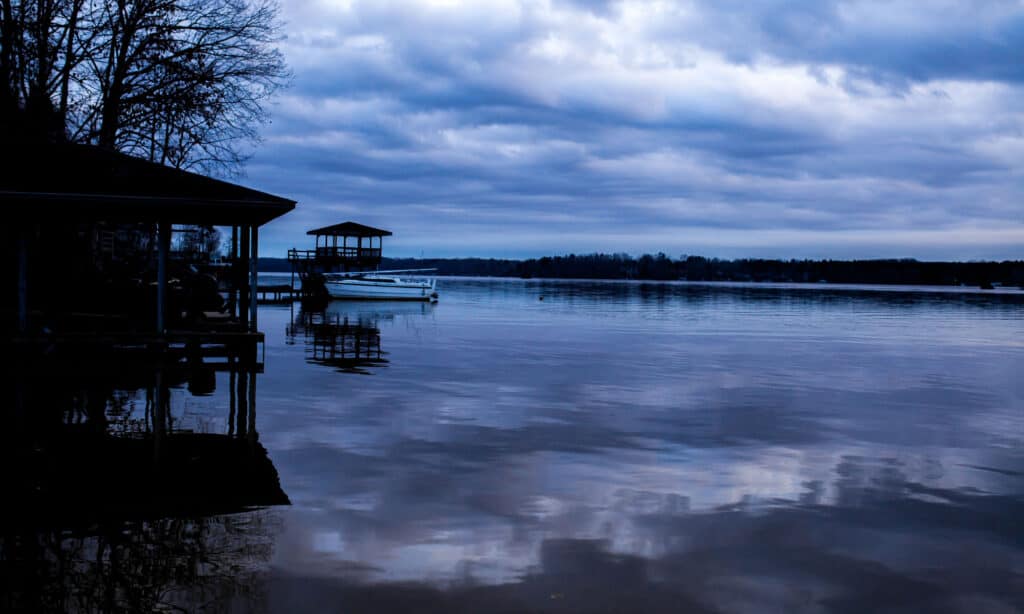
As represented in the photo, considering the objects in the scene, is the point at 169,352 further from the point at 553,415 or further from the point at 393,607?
the point at 393,607

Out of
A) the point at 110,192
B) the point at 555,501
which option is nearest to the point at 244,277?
the point at 110,192

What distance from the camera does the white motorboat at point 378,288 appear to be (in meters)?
68.5

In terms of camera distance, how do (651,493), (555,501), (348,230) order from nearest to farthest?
(555,501) < (651,493) < (348,230)

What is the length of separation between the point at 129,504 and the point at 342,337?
2424 cm

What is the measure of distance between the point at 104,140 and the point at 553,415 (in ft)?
68.0

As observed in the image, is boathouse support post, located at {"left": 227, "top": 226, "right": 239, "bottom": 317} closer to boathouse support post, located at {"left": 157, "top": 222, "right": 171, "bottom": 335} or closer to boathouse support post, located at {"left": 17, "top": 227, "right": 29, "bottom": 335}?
boathouse support post, located at {"left": 157, "top": 222, "right": 171, "bottom": 335}

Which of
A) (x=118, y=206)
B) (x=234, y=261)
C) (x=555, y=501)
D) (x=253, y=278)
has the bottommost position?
(x=555, y=501)

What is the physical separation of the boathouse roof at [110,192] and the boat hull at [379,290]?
49.0 m

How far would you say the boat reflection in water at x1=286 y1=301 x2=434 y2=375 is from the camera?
2359cm

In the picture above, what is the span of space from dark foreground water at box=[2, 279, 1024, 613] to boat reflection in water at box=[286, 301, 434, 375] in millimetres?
2887

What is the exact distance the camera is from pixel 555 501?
30.0 ft

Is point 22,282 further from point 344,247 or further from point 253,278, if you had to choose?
point 344,247

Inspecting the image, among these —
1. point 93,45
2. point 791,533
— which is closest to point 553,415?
point 791,533

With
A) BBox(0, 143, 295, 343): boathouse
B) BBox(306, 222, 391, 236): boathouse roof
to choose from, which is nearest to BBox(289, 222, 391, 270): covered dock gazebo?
BBox(306, 222, 391, 236): boathouse roof
